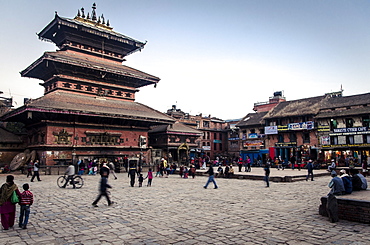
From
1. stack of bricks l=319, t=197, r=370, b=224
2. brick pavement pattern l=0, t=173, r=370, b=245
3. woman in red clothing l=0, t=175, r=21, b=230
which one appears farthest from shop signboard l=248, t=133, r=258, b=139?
woman in red clothing l=0, t=175, r=21, b=230

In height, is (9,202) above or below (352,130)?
below

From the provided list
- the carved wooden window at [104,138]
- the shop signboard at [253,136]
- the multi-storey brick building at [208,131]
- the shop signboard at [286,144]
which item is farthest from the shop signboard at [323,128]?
the carved wooden window at [104,138]

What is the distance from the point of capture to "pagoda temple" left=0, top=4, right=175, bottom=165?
28266 millimetres

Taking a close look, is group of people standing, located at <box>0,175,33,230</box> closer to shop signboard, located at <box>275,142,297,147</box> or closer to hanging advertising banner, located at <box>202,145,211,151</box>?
shop signboard, located at <box>275,142,297,147</box>

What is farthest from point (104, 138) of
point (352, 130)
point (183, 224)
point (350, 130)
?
point (352, 130)

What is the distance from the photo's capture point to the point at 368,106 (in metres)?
40.1

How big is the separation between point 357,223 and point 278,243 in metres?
3.24

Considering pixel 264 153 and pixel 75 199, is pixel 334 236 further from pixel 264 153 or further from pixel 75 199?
pixel 264 153

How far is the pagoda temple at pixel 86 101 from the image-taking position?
2827cm

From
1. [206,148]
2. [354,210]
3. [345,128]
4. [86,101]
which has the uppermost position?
[86,101]

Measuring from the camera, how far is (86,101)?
105 ft

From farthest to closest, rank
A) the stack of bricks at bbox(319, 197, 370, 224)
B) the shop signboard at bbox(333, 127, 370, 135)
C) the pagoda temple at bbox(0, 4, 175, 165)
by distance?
the shop signboard at bbox(333, 127, 370, 135) → the pagoda temple at bbox(0, 4, 175, 165) → the stack of bricks at bbox(319, 197, 370, 224)

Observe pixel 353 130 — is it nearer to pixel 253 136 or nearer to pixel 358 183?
pixel 253 136

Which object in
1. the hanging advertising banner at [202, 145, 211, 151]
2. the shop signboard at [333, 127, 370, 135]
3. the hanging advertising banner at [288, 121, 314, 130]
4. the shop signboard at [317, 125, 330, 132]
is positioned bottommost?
the hanging advertising banner at [202, 145, 211, 151]
